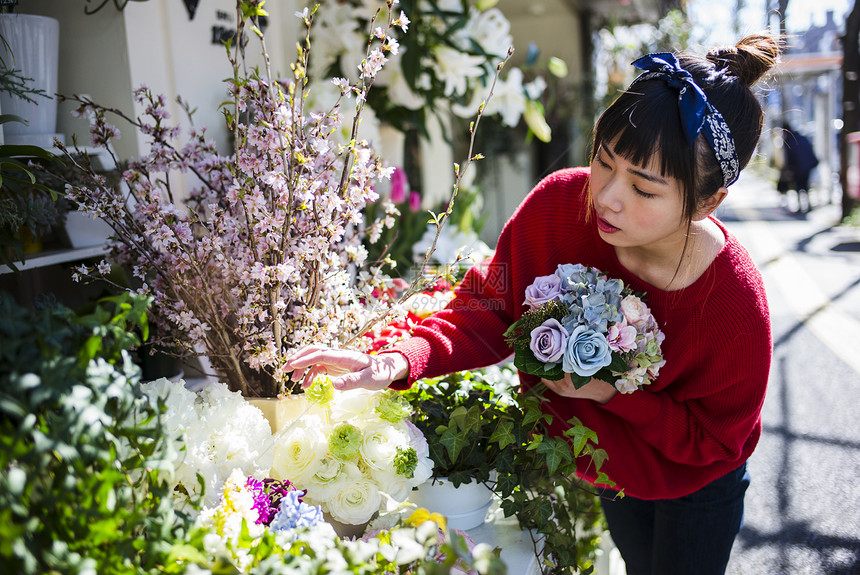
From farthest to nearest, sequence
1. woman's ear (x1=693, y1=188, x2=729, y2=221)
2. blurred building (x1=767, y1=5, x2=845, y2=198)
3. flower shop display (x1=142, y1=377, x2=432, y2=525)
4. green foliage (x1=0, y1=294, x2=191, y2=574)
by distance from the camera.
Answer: blurred building (x1=767, y1=5, x2=845, y2=198)
woman's ear (x1=693, y1=188, x2=729, y2=221)
flower shop display (x1=142, y1=377, x2=432, y2=525)
green foliage (x1=0, y1=294, x2=191, y2=574)

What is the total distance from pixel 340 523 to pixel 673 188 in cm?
88

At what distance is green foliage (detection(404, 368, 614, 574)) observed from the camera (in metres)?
1.28

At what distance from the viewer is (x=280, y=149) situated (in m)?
1.11

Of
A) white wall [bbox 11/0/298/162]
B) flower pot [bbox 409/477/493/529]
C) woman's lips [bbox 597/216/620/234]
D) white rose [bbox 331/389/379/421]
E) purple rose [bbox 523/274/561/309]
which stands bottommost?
flower pot [bbox 409/477/493/529]

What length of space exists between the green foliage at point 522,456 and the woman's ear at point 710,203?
484 mm

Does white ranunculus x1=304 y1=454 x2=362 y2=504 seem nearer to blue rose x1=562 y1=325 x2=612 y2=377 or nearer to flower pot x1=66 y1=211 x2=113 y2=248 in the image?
blue rose x1=562 y1=325 x2=612 y2=377

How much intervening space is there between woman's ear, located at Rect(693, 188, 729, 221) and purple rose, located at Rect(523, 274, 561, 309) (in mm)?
301

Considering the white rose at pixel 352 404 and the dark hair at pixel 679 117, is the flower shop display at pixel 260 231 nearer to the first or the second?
the white rose at pixel 352 404

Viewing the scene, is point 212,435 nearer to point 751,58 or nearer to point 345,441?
point 345,441

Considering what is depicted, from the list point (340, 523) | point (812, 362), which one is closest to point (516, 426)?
point (340, 523)

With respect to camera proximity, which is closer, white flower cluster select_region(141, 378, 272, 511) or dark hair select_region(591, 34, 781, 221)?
white flower cluster select_region(141, 378, 272, 511)

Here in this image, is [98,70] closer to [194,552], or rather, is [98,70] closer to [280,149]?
[280,149]

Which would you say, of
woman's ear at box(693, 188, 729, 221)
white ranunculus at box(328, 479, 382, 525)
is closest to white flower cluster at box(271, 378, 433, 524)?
white ranunculus at box(328, 479, 382, 525)

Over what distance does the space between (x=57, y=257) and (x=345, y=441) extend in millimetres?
822
